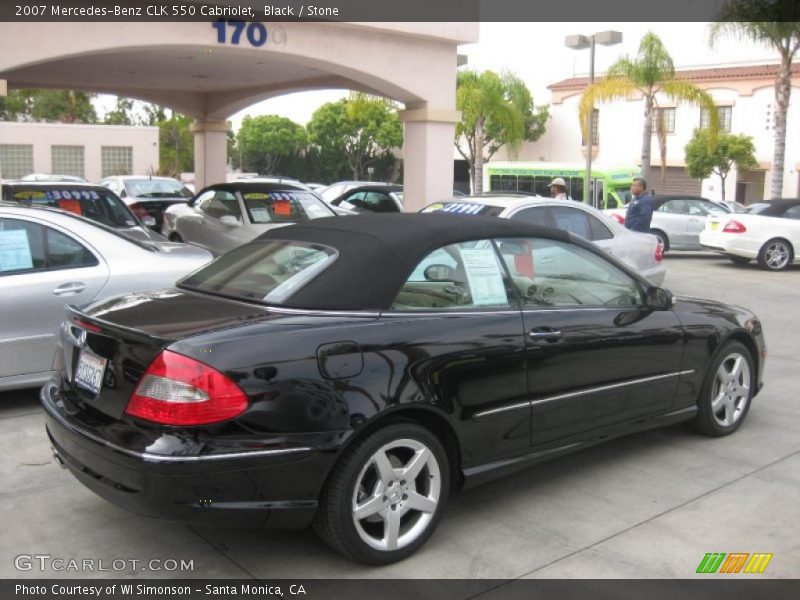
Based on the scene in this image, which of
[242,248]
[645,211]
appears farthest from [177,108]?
[242,248]

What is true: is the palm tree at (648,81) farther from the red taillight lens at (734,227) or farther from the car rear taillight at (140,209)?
the car rear taillight at (140,209)

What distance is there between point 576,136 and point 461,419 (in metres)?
45.2

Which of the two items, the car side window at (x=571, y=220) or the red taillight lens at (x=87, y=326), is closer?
the red taillight lens at (x=87, y=326)

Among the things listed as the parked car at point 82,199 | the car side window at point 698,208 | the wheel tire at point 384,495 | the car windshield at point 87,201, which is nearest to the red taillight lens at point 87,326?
the wheel tire at point 384,495

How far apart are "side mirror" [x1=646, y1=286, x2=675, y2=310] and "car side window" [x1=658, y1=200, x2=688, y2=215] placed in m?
14.6

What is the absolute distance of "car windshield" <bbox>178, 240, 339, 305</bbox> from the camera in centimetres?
414

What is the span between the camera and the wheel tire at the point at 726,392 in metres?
5.58

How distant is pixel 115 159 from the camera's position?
152ft

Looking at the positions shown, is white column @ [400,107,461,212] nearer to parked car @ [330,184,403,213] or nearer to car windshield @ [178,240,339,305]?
parked car @ [330,184,403,213]

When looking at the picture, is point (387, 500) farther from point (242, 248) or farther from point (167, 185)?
point (167, 185)

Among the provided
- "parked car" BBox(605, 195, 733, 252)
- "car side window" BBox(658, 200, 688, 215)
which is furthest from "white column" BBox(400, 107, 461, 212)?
"car side window" BBox(658, 200, 688, 215)

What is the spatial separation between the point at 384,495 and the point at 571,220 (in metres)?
6.55

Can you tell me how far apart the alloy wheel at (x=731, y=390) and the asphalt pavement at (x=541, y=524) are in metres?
0.16

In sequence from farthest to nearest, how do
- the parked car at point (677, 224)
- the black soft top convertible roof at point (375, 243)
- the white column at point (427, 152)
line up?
the parked car at point (677, 224) < the white column at point (427, 152) < the black soft top convertible roof at point (375, 243)
